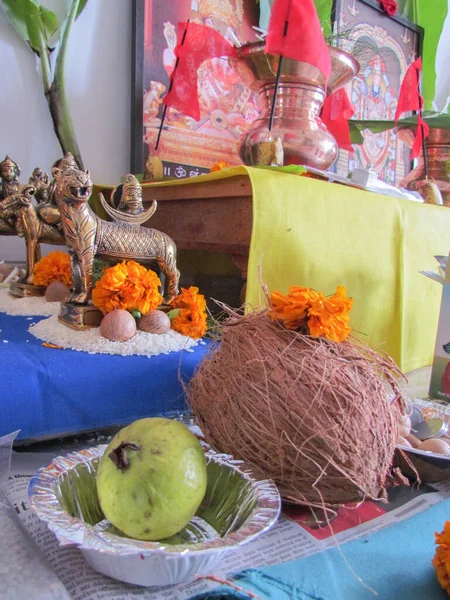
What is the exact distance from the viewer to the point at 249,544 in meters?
0.38

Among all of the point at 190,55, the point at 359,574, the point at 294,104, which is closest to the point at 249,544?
the point at 359,574

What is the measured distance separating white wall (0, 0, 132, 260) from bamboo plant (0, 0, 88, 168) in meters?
0.03

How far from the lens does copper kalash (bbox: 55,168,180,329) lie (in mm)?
640

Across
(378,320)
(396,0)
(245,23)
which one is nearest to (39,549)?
(378,320)

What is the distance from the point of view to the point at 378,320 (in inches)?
33.6

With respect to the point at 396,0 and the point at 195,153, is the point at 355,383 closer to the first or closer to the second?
the point at 195,153

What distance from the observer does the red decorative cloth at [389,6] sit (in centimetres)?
176

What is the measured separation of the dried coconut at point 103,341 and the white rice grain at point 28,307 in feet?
0.34

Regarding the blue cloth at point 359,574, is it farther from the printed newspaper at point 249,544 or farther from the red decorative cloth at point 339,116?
the red decorative cloth at point 339,116

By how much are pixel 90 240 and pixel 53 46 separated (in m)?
0.75

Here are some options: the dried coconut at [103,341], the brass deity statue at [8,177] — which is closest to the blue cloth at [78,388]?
the dried coconut at [103,341]

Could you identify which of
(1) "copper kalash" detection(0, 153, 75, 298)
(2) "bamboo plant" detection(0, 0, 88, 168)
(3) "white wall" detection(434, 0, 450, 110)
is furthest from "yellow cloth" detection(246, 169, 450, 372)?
(3) "white wall" detection(434, 0, 450, 110)

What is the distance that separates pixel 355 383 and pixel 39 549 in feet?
0.92

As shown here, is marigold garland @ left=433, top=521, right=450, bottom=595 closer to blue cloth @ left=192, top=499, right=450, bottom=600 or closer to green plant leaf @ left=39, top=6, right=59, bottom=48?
blue cloth @ left=192, top=499, right=450, bottom=600
